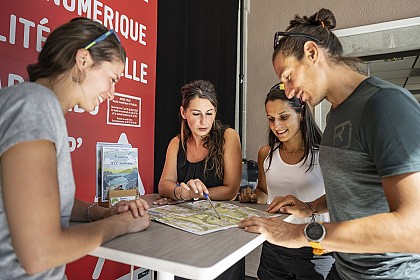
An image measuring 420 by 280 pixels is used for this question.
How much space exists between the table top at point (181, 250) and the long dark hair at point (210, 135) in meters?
0.73

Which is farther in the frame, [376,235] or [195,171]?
[195,171]

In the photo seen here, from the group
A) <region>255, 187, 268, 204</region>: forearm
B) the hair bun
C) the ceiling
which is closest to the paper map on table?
<region>255, 187, 268, 204</region>: forearm

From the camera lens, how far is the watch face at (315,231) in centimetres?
79

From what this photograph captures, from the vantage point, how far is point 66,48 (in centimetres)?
78

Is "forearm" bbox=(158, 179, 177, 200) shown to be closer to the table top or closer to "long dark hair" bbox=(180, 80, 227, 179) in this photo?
"long dark hair" bbox=(180, 80, 227, 179)

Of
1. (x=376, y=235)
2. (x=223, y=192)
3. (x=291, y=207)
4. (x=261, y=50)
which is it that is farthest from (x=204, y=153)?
(x=261, y=50)

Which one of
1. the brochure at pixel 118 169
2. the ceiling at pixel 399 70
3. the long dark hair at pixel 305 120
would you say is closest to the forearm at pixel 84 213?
the brochure at pixel 118 169

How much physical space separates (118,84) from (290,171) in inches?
41.5

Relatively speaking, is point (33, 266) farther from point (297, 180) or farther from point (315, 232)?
point (297, 180)

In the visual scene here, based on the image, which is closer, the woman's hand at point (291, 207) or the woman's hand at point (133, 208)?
the woman's hand at point (133, 208)

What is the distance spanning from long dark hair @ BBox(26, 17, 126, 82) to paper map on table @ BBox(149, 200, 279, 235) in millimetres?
485

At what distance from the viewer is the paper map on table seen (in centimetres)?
89

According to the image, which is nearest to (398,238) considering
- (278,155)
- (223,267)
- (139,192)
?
(223,267)

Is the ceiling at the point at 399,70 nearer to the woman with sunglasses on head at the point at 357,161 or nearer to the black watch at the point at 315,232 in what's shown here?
the woman with sunglasses on head at the point at 357,161
